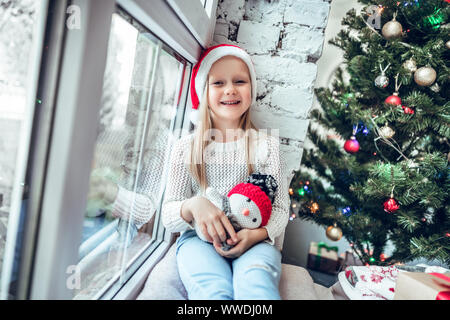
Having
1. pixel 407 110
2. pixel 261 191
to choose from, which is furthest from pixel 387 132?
pixel 261 191

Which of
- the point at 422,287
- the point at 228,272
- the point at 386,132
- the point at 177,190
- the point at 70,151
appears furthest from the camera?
the point at 386,132

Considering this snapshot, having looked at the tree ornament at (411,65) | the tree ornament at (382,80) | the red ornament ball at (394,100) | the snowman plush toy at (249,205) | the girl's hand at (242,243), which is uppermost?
the tree ornament at (411,65)

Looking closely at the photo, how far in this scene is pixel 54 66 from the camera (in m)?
0.49

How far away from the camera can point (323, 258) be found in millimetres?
1878

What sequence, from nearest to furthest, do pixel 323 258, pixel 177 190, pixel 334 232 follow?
pixel 177 190 < pixel 334 232 < pixel 323 258

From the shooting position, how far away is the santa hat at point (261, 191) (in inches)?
33.8

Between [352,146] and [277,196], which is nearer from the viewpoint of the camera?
[277,196]

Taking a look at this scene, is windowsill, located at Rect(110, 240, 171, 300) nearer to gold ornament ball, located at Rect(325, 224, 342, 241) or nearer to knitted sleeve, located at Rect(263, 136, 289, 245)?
knitted sleeve, located at Rect(263, 136, 289, 245)

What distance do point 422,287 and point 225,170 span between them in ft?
2.07

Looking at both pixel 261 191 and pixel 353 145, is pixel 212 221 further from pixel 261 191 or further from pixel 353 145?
pixel 353 145

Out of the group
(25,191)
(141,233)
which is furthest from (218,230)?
(25,191)

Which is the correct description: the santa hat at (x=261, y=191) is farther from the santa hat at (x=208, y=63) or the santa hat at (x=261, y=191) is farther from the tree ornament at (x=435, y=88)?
the tree ornament at (x=435, y=88)

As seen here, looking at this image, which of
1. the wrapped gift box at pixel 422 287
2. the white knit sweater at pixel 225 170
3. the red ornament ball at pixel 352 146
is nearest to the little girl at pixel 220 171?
the white knit sweater at pixel 225 170

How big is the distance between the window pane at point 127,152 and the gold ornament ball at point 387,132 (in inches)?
34.0
